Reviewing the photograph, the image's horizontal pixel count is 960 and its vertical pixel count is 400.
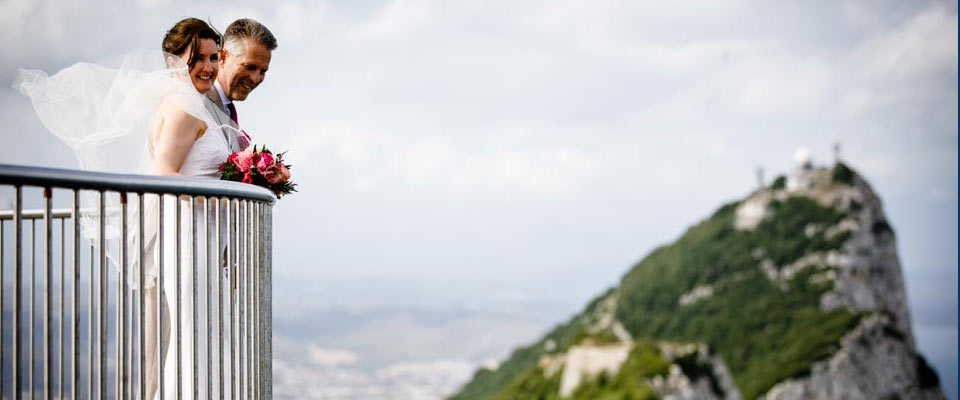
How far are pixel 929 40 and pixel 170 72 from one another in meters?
97.5

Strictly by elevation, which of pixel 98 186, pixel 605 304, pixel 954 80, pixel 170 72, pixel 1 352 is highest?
pixel 954 80

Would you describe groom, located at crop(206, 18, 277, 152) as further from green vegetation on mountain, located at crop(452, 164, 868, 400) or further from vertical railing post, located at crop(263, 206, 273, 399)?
green vegetation on mountain, located at crop(452, 164, 868, 400)

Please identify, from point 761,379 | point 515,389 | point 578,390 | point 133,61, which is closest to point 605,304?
point 761,379

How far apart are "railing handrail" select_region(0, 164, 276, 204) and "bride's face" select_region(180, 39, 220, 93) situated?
59cm

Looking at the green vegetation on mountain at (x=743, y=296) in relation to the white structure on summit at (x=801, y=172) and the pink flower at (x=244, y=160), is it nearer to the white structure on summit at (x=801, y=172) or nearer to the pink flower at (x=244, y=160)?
the white structure on summit at (x=801, y=172)

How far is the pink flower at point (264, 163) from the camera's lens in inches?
155

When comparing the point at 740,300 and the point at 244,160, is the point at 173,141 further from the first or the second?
the point at 740,300

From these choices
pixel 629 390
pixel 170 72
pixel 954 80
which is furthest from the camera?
pixel 954 80

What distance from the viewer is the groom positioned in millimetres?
4020

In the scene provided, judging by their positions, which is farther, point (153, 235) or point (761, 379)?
point (761, 379)

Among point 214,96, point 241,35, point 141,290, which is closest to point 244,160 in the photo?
point 214,96

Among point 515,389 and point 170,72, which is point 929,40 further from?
point 170,72

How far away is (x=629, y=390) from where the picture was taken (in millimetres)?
37969

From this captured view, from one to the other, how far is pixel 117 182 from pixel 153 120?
3.59ft
